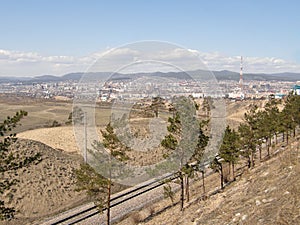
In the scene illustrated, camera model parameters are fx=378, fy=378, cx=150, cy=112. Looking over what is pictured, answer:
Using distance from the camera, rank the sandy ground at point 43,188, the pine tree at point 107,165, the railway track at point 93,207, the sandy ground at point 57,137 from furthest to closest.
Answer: the sandy ground at point 57,137
the sandy ground at point 43,188
the railway track at point 93,207
the pine tree at point 107,165

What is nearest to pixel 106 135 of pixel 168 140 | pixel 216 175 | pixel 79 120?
pixel 168 140

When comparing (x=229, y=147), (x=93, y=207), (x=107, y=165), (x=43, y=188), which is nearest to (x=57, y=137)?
(x=43, y=188)

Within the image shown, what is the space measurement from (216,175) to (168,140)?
18526 millimetres

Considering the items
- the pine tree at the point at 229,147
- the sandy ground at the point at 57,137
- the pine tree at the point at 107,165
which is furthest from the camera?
the sandy ground at the point at 57,137

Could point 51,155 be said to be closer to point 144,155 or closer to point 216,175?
point 144,155

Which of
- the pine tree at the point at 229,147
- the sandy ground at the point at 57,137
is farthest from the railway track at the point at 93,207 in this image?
the sandy ground at the point at 57,137

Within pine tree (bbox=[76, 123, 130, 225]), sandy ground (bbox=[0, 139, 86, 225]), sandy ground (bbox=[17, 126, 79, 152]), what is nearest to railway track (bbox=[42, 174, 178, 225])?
sandy ground (bbox=[0, 139, 86, 225])

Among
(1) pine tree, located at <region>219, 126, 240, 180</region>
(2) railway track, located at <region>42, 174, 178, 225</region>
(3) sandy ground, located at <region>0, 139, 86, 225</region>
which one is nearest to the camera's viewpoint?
(2) railway track, located at <region>42, 174, 178, 225</region>

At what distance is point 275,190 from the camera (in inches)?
539

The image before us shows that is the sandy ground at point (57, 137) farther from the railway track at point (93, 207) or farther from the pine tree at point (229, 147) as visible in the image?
the pine tree at point (229, 147)

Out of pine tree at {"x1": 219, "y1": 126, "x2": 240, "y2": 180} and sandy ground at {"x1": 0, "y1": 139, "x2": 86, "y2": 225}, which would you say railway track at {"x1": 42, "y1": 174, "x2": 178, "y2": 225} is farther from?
pine tree at {"x1": 219, "y1": 126, "x2": 240, "y2": 180}

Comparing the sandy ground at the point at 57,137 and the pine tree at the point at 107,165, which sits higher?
the pine tree at the point at 107,165

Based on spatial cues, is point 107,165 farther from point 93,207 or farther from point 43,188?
Answer: point 43,188

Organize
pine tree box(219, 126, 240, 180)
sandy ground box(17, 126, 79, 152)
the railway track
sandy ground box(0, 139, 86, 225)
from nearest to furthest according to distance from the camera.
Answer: the railway track
sandy ground box(0, 139, 86, 225)
pine tree box(219, 126, 240, 180)
sandy ground box(17, 126, 79, 152)
